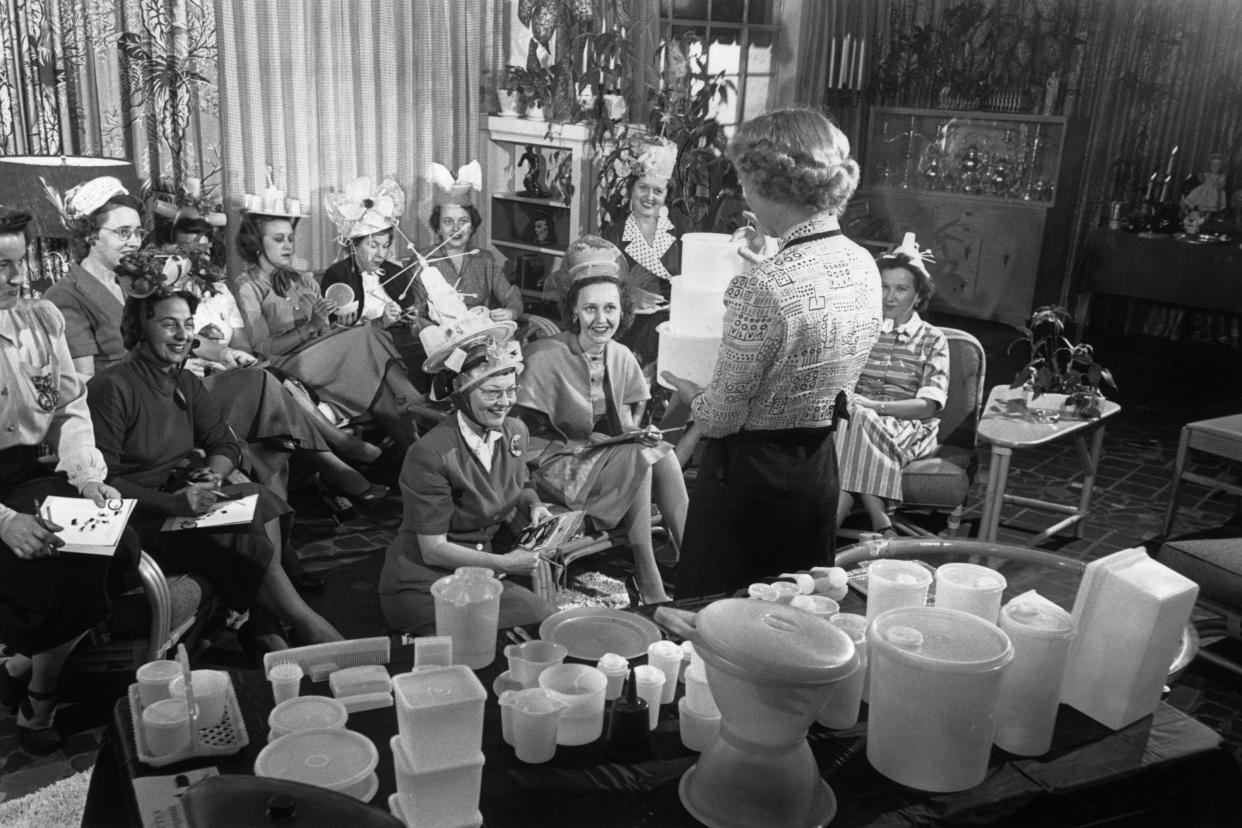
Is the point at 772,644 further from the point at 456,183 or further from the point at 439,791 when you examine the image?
the point at 456,183

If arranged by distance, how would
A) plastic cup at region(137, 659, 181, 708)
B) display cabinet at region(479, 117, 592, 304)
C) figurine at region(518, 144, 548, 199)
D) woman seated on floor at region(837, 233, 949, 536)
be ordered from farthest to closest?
figurine at region(518, 144, 548, 199), display cabinet at region(479, 117, 592, 304), woman seated on floor at region(837, 233, 949, 536), plastic cup at region(137, 659, 181, 708)

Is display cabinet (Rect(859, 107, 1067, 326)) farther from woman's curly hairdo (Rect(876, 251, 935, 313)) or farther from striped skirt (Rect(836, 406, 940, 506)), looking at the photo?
striped skirt (Rect(836, 406, 940, 506))

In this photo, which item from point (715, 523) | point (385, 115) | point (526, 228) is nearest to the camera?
point (715, 523)

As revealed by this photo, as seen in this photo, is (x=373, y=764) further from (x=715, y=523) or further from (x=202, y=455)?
(x=202, y=455)

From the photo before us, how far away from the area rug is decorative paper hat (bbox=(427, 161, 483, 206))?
3.65 m

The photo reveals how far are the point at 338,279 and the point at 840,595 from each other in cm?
374

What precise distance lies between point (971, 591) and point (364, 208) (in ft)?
14.2

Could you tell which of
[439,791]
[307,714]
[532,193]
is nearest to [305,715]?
[307,714]

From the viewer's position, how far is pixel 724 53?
9016mm

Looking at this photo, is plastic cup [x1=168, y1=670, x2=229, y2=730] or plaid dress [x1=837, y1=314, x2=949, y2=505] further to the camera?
plaid dress [x1=837, y1=314, x2=949, y2=505]

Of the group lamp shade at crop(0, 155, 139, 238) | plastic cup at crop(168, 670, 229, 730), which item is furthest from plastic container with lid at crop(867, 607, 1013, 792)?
lamp shade at crop(0, 155, 139, 238)

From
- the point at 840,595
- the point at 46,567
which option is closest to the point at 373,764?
the point at 840,595

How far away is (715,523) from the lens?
111 inches

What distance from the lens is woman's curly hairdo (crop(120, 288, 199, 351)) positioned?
337 centimetres
